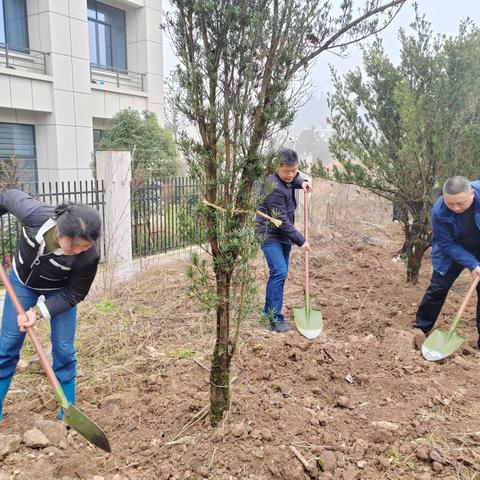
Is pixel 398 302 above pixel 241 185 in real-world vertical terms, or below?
below

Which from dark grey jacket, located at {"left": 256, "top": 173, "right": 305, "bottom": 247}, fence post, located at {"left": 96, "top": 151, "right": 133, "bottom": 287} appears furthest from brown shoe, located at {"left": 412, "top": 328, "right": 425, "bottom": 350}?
fence post, located at {"left": 96, "top": 151, "right": 133, "bottom": 287}

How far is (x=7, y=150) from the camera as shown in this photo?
1196 cm

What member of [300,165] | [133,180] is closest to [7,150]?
[133,180]

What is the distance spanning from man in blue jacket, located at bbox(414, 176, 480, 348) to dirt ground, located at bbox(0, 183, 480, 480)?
16.4 inches

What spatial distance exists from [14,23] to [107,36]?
315cm

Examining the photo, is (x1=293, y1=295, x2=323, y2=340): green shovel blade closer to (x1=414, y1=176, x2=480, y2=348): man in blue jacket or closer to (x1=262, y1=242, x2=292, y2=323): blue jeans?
(x1=262, y1=242, x2=292, y2=323): blue jeans

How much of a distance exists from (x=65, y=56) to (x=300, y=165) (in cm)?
931

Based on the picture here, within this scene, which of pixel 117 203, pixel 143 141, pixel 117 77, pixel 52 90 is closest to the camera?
pixel 117 203

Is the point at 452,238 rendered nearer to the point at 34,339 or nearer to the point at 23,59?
the point at 34,339

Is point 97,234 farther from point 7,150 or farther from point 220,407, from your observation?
point 7,150

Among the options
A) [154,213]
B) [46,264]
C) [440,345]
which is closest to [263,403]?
[46,264]

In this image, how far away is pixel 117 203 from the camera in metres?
7.12

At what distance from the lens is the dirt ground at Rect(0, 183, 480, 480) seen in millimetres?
2607

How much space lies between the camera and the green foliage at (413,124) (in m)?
5.14
